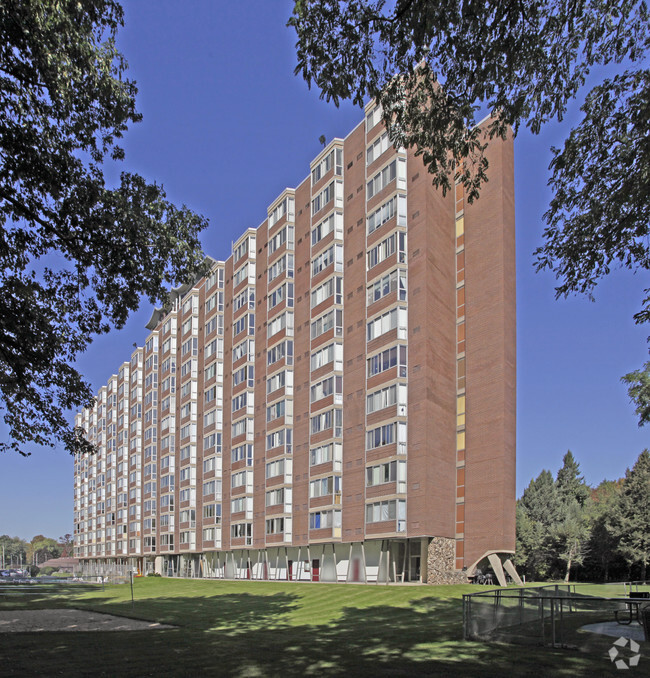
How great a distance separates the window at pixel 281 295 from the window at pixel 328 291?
506 cm

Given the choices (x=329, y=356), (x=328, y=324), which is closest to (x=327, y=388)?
(x=329, y=356)

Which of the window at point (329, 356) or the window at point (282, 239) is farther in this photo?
the window at point (282, 239)

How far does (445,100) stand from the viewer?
46.6 feet

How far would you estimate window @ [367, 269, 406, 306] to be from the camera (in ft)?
175

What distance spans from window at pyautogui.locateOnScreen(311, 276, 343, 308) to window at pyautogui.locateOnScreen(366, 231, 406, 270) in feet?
15.8

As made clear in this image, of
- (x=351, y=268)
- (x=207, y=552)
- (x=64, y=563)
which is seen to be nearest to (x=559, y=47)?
(x=351, y=268)

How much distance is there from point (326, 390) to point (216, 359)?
95.3ft

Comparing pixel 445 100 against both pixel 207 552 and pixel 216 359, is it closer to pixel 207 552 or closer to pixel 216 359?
pixel 216 359

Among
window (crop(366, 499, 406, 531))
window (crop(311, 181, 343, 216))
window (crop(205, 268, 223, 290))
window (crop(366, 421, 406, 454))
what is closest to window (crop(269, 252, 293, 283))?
window (crop(311, 181, 343, 216))

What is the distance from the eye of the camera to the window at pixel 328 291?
61594 millimetres

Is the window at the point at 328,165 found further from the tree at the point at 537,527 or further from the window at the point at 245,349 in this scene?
the tree at the point at 537,527

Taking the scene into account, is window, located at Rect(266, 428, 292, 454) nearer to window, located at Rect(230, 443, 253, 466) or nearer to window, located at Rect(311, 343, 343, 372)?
window, located at Rect(230, 443, 253, 466)

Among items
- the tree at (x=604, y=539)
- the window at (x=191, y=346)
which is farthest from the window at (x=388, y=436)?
the window at (x=191, y=346)

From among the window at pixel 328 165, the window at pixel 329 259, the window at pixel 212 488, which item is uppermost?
the window at pixel 328 165
